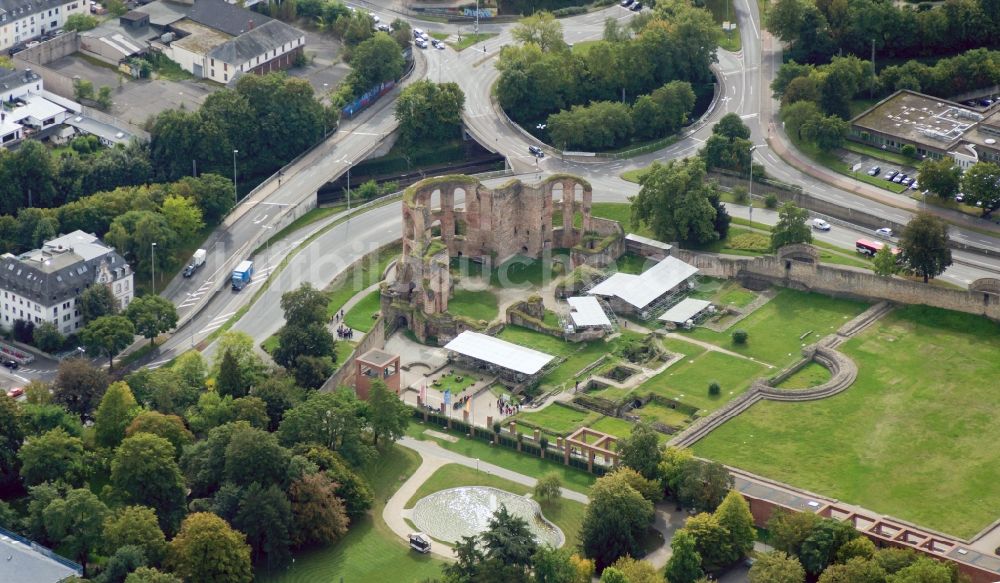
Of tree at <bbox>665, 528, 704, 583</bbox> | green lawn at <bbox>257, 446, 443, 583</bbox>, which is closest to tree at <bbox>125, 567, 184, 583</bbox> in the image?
green lawn at <bbox>257, 446, 443, 583</bbox>

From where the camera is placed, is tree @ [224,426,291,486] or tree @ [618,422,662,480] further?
tree @ [618,422,662,480]

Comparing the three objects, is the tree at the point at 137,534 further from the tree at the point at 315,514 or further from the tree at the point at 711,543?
the tree at the point at 711,543

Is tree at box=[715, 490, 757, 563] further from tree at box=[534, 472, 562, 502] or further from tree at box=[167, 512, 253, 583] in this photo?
tree at box=[167, 512, 253, 583]

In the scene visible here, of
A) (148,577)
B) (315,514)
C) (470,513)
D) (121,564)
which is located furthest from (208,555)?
(470,513)

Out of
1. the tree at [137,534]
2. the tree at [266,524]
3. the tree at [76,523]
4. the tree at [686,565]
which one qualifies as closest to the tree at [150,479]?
the tree at [76,523]

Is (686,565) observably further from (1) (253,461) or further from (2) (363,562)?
(1) (253,461)

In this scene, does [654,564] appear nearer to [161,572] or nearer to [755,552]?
[755,552]

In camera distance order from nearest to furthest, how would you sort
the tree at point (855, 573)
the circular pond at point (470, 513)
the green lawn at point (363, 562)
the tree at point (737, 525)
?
the tree at point (855, 573) → the tree at point (737, 525) → the green lawn at point (363, 562) → the circular pond at point (470, 513)

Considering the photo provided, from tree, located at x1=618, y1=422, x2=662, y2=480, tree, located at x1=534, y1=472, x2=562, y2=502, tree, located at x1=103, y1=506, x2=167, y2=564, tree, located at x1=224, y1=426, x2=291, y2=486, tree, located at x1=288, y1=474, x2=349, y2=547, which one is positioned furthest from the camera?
tree, located at x1=534, y1=472, x2=562, y2=502
